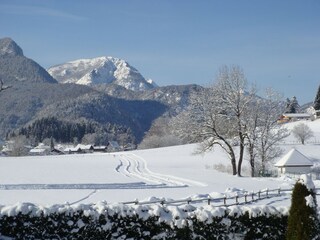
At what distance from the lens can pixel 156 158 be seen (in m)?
81.9

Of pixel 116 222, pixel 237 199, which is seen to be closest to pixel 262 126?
pixel 237 199

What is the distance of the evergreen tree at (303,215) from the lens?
14.4 metres

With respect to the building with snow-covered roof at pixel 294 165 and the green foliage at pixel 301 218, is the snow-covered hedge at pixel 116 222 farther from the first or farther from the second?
the building with snow-covered roof at pixel 294 165

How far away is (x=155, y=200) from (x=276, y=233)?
21.6 feet

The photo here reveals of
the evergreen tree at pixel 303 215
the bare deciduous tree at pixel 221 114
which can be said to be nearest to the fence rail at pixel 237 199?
the evergreen tree at pixel 303 215

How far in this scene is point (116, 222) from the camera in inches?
678

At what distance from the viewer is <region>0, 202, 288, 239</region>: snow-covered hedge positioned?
1705 centimetres

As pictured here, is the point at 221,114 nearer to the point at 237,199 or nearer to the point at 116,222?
A: the point at 237,199

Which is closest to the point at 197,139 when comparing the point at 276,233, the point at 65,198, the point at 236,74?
the point at 236,74

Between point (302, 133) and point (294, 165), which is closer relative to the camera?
point (294, 165)

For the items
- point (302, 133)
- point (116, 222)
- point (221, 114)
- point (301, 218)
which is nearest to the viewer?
point (301, 218)

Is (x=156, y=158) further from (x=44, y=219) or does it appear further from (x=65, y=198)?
(x=44, y=219)

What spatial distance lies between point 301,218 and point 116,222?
6.18 meters

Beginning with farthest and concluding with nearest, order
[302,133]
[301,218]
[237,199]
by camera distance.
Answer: [302,133] < [237,199] < [301,218]
